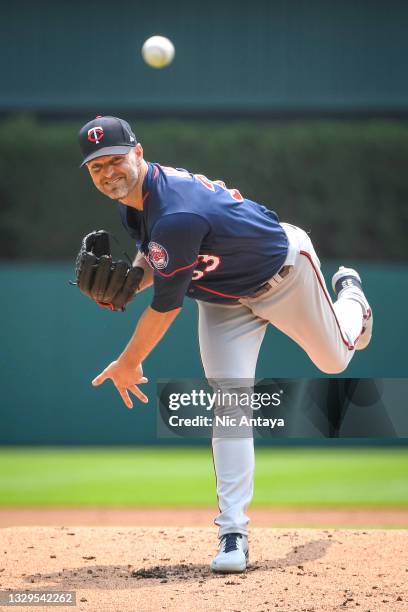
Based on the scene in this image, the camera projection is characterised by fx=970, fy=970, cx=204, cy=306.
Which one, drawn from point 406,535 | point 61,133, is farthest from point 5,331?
point 406,535

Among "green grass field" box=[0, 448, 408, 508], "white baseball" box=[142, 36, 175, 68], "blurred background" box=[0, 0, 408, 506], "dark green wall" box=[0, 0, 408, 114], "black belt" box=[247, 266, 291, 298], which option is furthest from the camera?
"dark green wall" box=[0, 0, 408, 114]

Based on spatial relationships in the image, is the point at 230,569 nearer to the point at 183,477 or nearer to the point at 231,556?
the point at 231,556

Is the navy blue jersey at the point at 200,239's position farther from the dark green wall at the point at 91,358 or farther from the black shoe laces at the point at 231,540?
the dark green wall at the point at 91,358

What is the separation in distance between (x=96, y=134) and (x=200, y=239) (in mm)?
494

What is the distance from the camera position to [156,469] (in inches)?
347

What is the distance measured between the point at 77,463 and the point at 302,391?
2.21 m

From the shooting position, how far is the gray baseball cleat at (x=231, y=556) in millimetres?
3447

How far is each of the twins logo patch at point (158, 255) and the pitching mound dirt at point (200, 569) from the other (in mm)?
1080

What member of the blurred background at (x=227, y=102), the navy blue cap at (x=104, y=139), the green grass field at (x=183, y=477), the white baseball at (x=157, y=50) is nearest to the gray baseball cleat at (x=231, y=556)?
the navy blue cap at (x=104, y=139)

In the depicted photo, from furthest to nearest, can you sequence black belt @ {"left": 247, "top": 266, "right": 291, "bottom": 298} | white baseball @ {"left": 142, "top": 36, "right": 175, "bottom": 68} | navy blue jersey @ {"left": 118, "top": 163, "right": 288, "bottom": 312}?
white baseball @ {"left": 142, "top": 36, "right": 175, "bottom": 68} < black belt @ {"left": 247, "top": 266, "right": 291, "bottom": 298} < navy blue jersey @ {"left": 118, "top": 163, "right": 288, "bottom": 312}

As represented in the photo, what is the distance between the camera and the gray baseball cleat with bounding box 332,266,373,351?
4.10 metres

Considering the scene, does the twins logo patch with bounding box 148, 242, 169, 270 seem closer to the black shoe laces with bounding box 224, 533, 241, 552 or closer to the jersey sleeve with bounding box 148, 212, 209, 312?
the jersey sleeve with bounding box 148, 212, 209, 312

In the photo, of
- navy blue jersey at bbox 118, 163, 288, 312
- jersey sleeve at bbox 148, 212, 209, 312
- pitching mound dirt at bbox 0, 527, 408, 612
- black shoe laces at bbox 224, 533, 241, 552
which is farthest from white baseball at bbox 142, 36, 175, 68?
black shoe laces at bbox 224, 533, 241, 552

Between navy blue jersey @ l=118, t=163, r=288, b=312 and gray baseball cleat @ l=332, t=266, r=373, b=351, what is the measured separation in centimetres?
65
